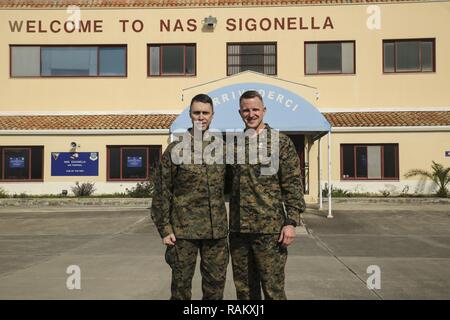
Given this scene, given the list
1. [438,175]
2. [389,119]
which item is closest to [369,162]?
[389,119]

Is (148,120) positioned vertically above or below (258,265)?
above

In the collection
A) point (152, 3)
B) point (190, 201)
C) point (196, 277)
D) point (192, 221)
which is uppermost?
point (152, 3)

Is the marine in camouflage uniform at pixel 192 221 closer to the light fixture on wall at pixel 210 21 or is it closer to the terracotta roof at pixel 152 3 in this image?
the light fixture on wall at pixel 210 21

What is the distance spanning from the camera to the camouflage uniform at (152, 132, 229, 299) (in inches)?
160

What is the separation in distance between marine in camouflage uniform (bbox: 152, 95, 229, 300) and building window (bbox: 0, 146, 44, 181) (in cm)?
1769

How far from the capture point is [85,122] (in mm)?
20906

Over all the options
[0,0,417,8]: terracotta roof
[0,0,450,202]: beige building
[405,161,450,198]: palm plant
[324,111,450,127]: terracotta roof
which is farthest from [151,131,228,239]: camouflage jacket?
[0,0,417,8]: terracotta roof

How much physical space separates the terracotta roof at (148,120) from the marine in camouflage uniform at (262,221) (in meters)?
16.3

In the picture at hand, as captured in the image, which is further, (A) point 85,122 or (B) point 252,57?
(B) point 252,57

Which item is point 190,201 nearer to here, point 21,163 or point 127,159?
point 127,159

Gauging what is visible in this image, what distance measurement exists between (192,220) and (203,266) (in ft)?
1.26

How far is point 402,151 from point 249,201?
17.3 metres

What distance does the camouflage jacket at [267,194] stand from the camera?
4070 millimetres

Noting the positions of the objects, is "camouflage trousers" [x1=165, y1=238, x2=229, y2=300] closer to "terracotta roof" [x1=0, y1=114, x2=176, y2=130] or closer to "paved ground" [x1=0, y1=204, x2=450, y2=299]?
"paved ground" [x1=0, y1=204, x2=450, y2=299]
